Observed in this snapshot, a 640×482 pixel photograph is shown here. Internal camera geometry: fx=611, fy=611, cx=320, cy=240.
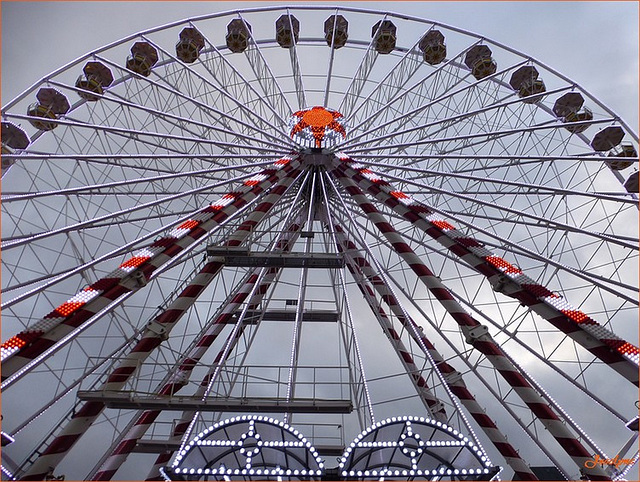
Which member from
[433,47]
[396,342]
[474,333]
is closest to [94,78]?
[433,47]

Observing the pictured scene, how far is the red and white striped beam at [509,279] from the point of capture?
15.9 meters

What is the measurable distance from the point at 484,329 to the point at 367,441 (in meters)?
5.58

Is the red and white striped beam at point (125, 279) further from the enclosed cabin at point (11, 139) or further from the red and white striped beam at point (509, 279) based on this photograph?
the enclosed cabin at point (11, 139)

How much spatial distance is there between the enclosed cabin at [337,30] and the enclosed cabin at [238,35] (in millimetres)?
3463

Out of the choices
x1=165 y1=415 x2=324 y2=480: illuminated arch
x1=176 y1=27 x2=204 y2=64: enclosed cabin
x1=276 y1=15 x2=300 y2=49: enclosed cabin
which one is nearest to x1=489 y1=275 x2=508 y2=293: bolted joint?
x1=165 y1=415 x2=324 y2=480: illuminated arch

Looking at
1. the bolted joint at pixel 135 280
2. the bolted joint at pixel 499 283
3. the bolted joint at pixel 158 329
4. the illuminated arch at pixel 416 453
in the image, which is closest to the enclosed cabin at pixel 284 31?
the bolted joint at pixel 135 280

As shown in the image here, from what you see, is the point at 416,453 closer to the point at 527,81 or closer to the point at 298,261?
the point at 298,261

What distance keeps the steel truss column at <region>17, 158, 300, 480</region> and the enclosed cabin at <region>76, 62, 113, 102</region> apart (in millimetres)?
7828

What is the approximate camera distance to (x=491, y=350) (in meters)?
17.9

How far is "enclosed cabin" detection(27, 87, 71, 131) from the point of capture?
22391 millimetres

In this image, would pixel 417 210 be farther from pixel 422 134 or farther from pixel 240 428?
pixel 240 428

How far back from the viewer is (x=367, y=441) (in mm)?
14602
